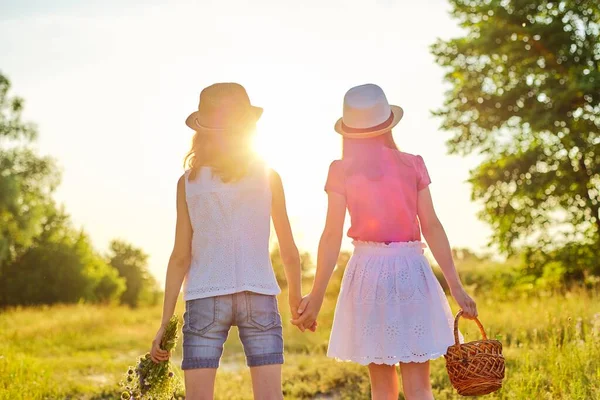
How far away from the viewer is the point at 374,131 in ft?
14.2

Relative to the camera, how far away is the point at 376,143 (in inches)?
171

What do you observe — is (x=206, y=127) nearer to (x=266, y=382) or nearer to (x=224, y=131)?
(x=224, y=131)

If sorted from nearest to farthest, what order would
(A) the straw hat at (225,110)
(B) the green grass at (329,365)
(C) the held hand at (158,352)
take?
(A) the straw hat at (225,110)
(C) the held hand at (158,352)
(B) the green grass at (329,365)

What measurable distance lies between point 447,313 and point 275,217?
1166 millimetres

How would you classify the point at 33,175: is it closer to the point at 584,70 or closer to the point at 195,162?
the point at 584,70

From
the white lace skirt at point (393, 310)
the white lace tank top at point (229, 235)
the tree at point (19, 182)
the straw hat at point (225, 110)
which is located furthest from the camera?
the tree at point (19, 182)

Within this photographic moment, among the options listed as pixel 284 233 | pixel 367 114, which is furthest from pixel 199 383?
pixel 367 114

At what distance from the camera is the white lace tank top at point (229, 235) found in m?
3.82

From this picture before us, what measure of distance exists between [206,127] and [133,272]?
62.1 metres

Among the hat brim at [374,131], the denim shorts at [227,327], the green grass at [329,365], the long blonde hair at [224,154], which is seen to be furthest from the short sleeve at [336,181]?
the green grass at [329,365]

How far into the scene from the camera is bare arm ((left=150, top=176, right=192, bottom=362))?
12.8ft

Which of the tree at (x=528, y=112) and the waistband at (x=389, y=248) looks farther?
the tree at (x=528, y=112)

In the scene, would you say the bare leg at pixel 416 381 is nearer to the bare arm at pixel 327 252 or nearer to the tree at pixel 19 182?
the bare arm at pixel 327 252

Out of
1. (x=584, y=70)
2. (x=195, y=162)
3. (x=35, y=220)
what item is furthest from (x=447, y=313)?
(x=35, y=220)
